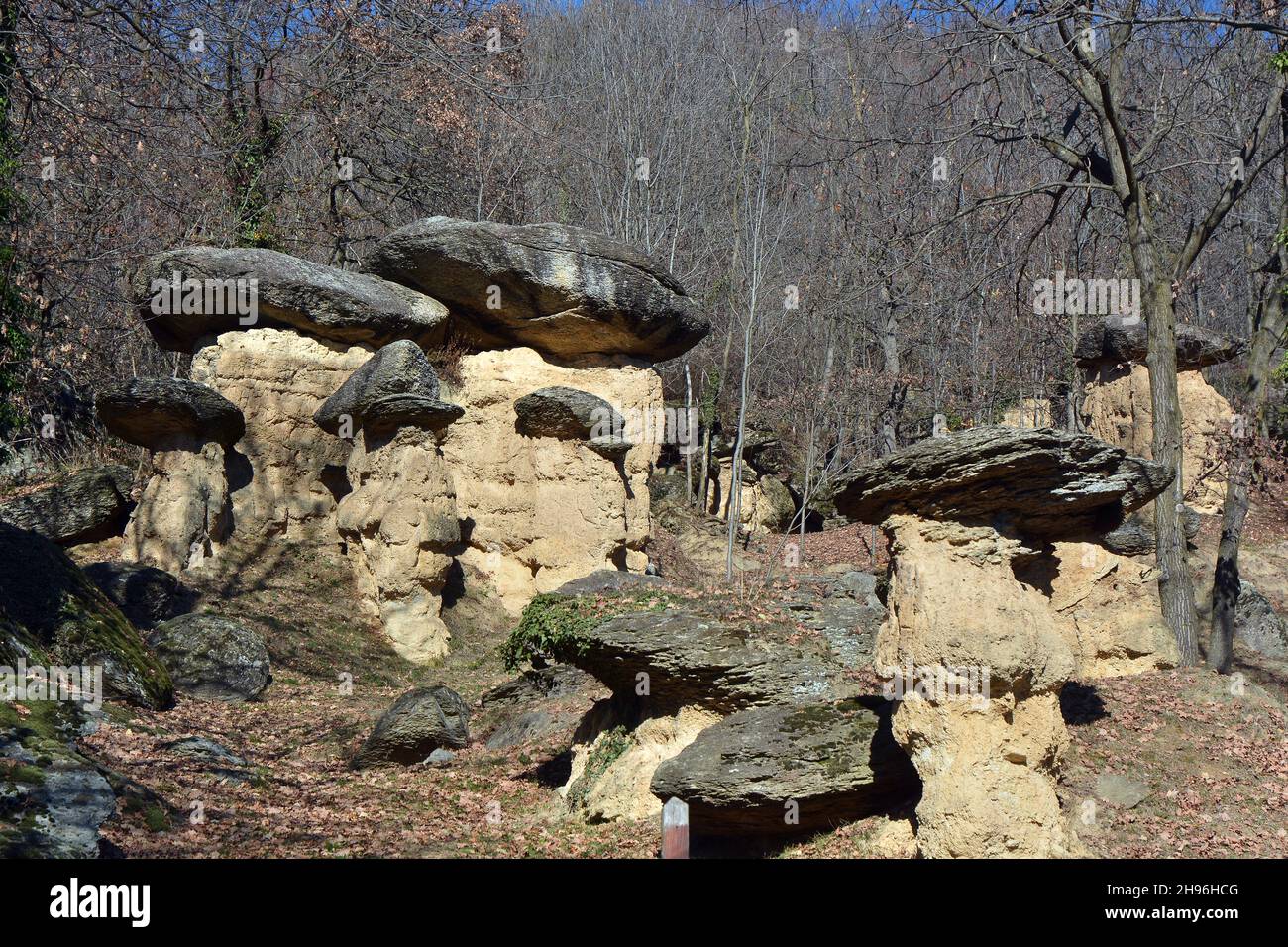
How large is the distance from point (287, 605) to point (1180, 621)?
433 inches

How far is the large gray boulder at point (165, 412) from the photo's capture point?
14.9 m

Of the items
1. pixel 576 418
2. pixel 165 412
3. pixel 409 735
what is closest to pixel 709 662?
pixel 409 735

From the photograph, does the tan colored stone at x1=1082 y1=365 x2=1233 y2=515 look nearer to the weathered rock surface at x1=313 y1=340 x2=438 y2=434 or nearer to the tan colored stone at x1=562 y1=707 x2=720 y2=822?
the weathered rock surface at x1=313 y1=340 x2=438 y2=434

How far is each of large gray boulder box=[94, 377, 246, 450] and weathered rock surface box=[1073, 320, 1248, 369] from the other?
51.0 ft

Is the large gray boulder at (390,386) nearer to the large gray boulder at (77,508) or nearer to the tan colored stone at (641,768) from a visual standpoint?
the large gray boulder at (77,508)

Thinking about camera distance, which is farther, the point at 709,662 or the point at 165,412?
the point at 165,412

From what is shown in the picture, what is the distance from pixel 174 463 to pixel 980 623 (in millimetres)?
11620

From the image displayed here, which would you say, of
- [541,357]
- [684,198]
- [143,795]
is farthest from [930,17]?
[684,198]

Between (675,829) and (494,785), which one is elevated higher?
(675,829)

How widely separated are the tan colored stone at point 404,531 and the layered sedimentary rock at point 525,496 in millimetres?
1818

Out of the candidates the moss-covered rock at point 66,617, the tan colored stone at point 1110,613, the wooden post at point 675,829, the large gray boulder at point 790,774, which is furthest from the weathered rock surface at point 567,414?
the wooden post at point 675,829

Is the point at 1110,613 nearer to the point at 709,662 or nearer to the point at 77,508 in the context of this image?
the point at 709,662

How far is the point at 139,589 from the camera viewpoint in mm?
13727

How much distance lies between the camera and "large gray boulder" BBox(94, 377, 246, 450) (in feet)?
49.0
